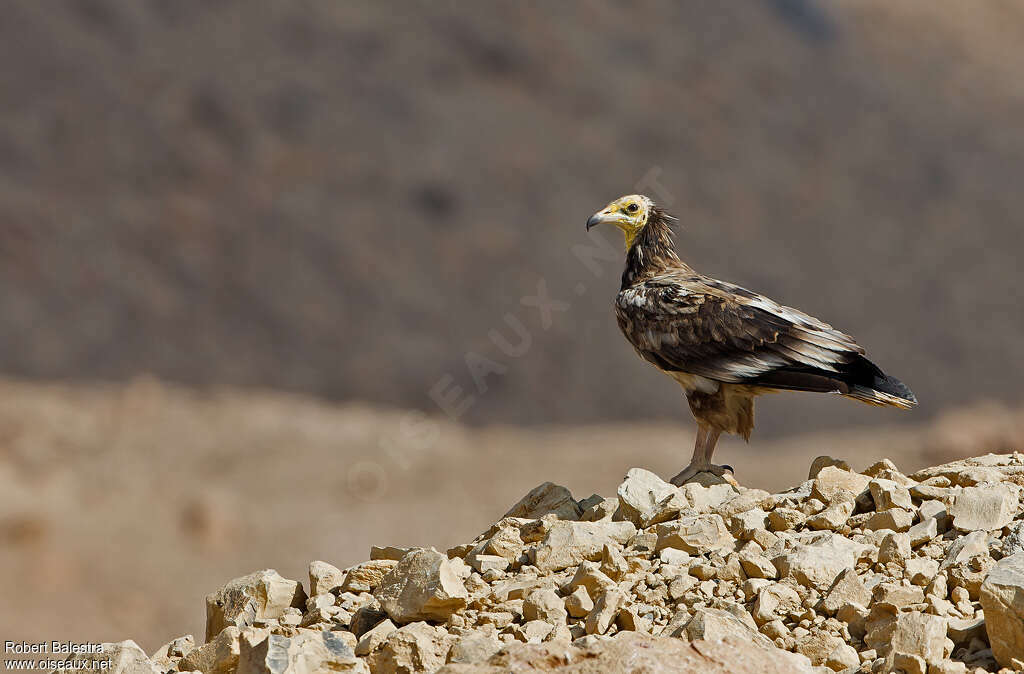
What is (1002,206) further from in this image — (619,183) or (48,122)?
(48,122)

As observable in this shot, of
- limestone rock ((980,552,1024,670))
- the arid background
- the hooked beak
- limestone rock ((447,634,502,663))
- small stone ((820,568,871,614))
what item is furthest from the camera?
the arid background

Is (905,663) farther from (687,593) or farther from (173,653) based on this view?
(173,653)

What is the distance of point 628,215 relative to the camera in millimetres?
8453

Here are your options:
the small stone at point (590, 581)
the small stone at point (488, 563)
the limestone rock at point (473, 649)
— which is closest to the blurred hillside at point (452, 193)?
the small stone at point (488, 563)

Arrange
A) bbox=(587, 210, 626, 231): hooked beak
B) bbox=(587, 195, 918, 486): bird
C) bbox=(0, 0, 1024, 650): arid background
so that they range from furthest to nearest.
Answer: bbox=(0, 0, 1024, 650): arid background < bbox=(587, 210, 626, 231): hooked beak < bbox=(587, 195, 918, 486): bird

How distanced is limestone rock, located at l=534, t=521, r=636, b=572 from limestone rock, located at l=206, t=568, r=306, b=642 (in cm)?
120

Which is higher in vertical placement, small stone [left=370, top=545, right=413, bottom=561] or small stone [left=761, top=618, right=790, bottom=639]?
small stone [left=370, top=545, right=413, bottom=561]

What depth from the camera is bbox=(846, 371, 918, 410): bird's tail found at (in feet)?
22.3

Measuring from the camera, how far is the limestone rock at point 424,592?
5.08m

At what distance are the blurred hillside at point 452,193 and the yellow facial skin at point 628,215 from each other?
16298mm

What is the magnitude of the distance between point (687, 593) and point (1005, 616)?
1.29 m

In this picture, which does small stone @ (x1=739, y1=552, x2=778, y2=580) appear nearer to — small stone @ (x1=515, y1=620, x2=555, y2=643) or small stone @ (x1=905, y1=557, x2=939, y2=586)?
small stone @ (x1=905, y1=557, x2=939, y2=586)

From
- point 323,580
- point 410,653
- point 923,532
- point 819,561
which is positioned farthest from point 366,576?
point 923,532

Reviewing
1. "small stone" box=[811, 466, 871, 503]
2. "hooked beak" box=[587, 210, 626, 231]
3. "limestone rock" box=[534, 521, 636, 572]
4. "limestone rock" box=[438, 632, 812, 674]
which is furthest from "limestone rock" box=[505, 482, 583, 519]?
"limestone rock" box=[438, 632, 812, 674]
